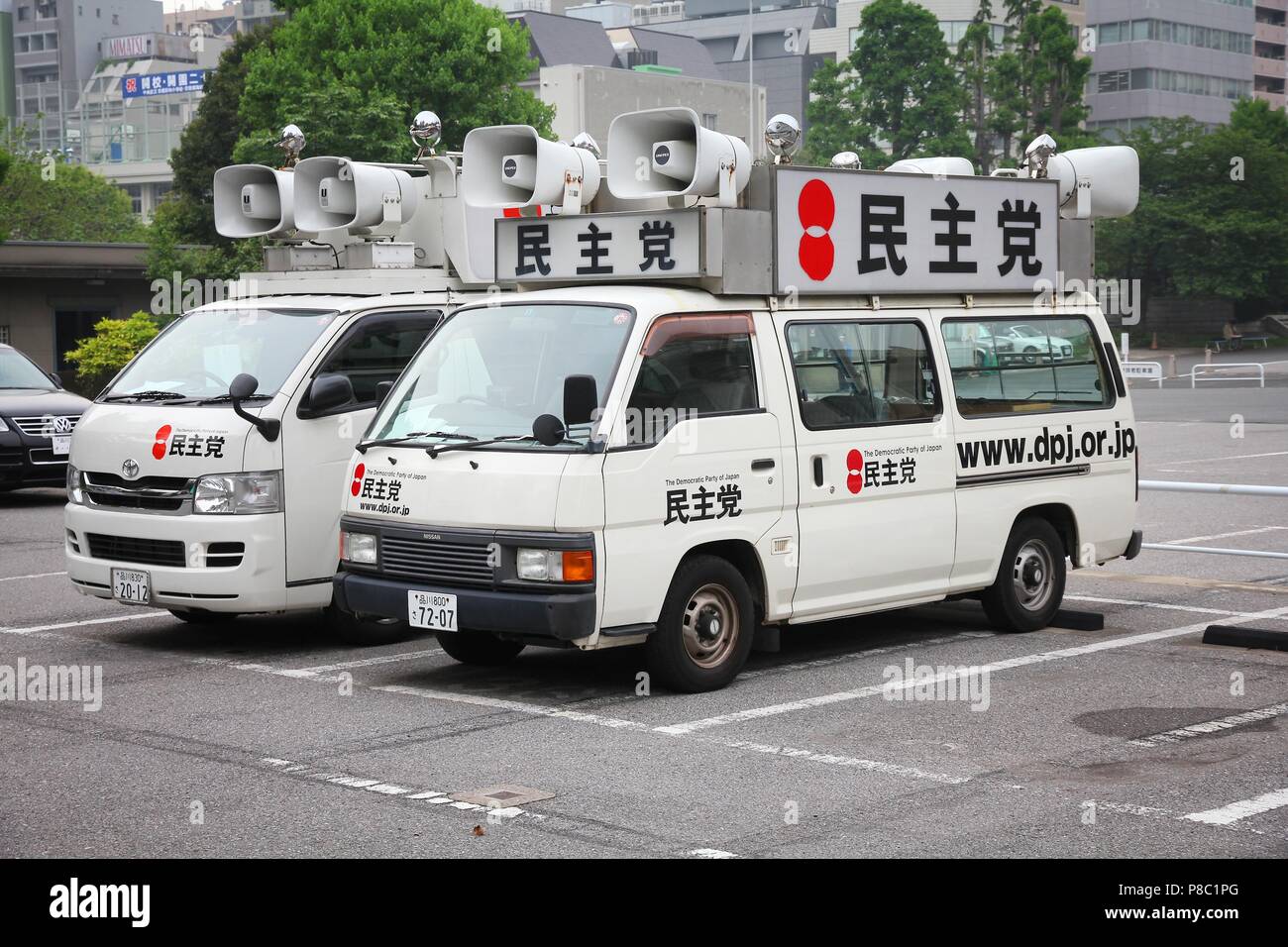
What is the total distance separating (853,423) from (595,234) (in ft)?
5.73

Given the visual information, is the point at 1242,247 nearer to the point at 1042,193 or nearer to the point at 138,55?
the point at 1042,193

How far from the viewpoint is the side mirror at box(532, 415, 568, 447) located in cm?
816

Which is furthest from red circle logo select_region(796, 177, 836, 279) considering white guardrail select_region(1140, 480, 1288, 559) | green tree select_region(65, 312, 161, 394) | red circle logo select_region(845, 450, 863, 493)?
green tree select_region(65, 312, 161, 394)

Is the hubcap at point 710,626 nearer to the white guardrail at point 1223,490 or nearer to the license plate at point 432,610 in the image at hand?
the license plate at point 432,610

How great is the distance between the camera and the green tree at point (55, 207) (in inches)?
2665

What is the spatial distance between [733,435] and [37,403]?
12.3 meters

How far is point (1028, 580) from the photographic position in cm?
1048

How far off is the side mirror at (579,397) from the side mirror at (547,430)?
10cm

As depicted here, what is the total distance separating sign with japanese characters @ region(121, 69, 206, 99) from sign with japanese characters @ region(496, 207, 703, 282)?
357 feet

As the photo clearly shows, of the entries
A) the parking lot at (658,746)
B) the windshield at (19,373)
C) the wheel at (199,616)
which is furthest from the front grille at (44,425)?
the wheel at (199,616)

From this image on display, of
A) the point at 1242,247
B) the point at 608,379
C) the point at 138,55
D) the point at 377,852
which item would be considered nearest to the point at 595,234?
the point at 608,379

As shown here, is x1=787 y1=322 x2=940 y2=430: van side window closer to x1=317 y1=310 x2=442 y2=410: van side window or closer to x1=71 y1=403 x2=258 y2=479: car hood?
x1=317 y1=310 x2=442 y2=410: van side window

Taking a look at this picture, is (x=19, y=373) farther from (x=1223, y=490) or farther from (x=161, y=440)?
(x=1223, y=490)

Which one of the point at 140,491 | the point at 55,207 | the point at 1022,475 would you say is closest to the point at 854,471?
→ the point at 1022,475
